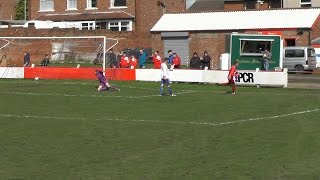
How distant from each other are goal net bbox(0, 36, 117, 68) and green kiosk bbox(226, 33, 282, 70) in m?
8.45

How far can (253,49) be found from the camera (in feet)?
153

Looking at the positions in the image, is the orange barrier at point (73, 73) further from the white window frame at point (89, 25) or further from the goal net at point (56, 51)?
the white window frame at point (89, 25)

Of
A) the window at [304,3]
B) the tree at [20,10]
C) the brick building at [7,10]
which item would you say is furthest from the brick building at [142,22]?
the brick building at [7,10]

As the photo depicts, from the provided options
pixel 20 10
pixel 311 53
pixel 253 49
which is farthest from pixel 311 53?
pixel 20 10

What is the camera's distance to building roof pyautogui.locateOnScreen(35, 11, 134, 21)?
75.5 m

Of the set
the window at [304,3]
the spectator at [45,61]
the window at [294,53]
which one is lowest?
the spectator at [45,61]

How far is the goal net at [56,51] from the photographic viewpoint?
4738 cm

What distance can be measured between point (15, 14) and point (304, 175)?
80806 millimetres

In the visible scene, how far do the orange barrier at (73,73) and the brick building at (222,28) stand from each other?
16209mm

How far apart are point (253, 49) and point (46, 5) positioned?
4069cm

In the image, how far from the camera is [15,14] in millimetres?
90188

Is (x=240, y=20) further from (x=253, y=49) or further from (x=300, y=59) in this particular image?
(x=253, y=49)

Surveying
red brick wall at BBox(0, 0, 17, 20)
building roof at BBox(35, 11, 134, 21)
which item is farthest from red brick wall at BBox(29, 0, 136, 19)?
red brick wall at BBox(0, 0, 17, 20)

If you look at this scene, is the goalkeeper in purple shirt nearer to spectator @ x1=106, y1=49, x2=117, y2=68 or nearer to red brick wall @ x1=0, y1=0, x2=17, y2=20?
spectator @ x1=106, y1=49, x2=117, y2=68
